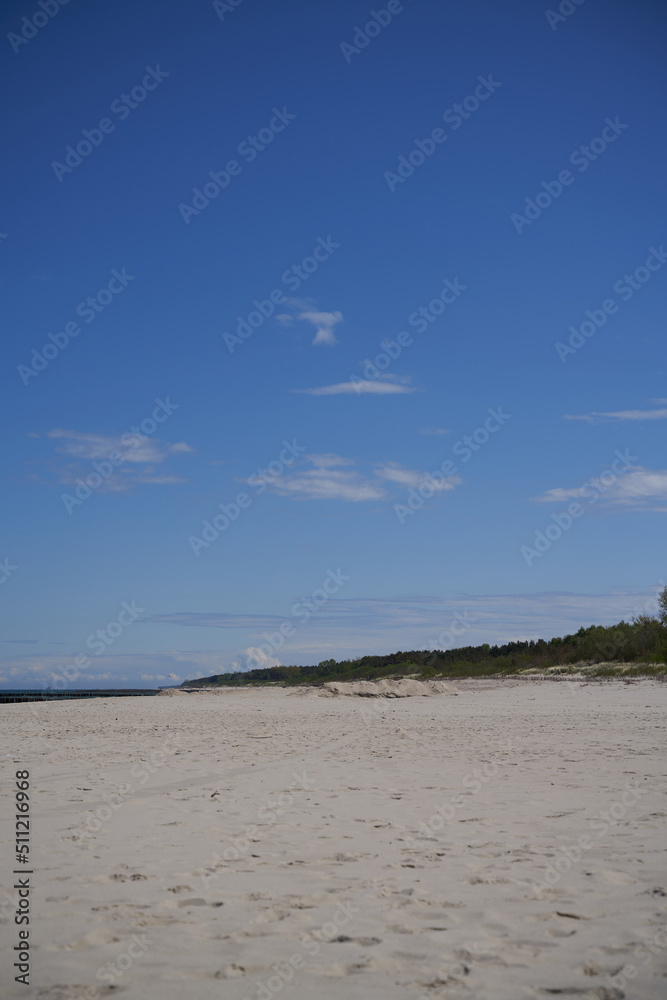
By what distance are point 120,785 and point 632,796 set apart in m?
6.36

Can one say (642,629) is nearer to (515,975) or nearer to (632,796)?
(632,796)

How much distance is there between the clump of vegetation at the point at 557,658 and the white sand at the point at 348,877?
33.2 meters

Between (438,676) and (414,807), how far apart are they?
55.3 meters

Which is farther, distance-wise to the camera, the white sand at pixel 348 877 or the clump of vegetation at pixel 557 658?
the clump of vegetation at pixel 557 658

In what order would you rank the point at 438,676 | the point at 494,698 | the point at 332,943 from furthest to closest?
the point at 438,676 < the point at 494,698 < the point at 332,943

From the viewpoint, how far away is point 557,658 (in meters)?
54.1

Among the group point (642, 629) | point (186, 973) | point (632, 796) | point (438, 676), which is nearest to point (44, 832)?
point (186, 973)

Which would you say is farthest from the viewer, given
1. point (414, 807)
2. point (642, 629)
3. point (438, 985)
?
point (642, 629)

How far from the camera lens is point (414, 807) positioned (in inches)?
325

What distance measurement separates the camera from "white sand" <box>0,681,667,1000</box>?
4.00 metres

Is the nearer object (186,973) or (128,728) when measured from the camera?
(186,973)

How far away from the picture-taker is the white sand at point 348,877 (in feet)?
13.1

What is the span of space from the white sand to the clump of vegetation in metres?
33.2

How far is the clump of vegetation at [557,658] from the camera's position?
44.4 metres
